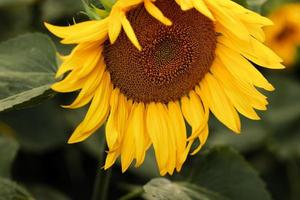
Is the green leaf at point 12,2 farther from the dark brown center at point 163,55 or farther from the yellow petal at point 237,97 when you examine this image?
the yellow petal at point 237,97

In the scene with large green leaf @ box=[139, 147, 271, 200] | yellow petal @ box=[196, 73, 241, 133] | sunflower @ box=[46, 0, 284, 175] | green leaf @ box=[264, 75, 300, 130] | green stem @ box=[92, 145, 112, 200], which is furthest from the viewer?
green leaf @ box=[264, 75, 300, 130]

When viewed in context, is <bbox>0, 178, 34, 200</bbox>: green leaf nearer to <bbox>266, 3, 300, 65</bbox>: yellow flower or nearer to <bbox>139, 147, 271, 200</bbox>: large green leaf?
<bbox>139, 147, 271, 200</bbox>: large green leaf

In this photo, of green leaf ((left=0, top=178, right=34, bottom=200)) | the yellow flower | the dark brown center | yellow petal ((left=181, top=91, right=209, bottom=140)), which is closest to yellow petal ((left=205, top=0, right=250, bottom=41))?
the dark brown center

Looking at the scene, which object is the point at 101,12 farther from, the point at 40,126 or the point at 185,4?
the point at 40,126

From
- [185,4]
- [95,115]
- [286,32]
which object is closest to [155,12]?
[185,4]

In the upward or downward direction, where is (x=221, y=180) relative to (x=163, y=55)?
downward

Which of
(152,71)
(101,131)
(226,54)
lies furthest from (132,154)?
(101,131)

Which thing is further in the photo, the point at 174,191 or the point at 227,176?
the point at 227,176
